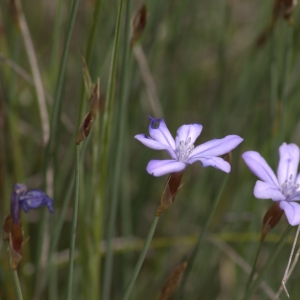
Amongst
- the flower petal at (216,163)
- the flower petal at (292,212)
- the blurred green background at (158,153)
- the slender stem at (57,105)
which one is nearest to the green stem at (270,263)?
the flower petal at (292,212)

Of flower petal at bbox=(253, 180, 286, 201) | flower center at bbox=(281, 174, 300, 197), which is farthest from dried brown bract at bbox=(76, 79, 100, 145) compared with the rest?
flower center at bbox=(281, 174, 300, 197)

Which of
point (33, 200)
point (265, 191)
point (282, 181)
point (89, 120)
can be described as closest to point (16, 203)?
point (33, 200)

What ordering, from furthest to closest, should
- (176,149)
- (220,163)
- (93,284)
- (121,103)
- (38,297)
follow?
1. (38,297)
2. (93,284)
3. (121,103)
4. (176,149)
5. (220,163)

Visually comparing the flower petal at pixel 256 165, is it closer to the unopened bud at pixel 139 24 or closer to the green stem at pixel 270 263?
the green stem at pixel 270 263

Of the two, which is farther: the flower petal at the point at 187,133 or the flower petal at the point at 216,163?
the flower petal at the point at 187,133

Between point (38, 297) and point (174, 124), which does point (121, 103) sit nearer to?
point (38, 297)

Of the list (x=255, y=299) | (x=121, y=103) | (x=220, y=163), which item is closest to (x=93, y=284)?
(x=121, y=103)
